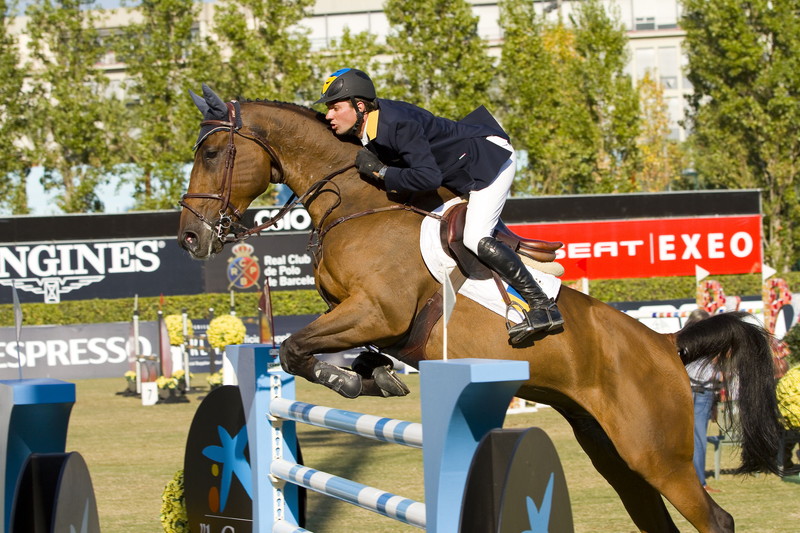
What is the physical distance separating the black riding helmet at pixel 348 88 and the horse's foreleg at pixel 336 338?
34.0 inches

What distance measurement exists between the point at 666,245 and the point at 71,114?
55.0 feet

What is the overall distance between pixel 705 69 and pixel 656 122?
9.50 m

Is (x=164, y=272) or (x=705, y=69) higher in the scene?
(x=705, y=69)

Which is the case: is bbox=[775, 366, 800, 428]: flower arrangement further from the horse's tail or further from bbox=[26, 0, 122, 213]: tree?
bbox=[26, 0, 122, 213]: tree

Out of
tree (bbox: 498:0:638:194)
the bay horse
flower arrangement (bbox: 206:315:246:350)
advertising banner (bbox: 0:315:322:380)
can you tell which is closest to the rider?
the bay horse

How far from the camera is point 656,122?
38656 millimetres

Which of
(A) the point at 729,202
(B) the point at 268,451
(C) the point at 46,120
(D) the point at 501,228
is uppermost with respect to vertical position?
(C) the point at 46,120

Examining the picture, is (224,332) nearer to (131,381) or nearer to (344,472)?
(131,381)

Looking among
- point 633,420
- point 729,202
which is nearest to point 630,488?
point 633,420

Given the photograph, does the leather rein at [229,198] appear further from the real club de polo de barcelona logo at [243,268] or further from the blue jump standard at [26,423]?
the real club de polo de barcelona logo at [243,268]

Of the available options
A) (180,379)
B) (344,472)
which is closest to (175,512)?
(344,472)

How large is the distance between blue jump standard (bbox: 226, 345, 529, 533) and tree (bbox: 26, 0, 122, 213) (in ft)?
78.9

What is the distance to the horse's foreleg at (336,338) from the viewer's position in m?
3.74

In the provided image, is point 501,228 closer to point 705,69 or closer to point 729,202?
point 729,202
